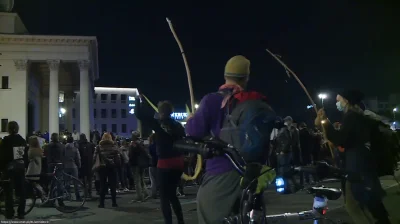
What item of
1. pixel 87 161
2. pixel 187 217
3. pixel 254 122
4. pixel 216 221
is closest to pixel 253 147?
pixel 254 122

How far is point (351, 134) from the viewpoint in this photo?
5.05m

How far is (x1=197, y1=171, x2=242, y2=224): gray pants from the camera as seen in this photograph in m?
3.21

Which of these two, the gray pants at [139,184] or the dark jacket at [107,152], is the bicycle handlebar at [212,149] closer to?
the dark jacket at [107,152]

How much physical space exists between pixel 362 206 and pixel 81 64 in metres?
50.6

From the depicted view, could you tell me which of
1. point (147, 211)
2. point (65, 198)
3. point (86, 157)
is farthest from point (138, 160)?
point (147, 211)

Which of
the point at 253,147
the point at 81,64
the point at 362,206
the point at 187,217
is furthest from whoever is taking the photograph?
the point at 81,64

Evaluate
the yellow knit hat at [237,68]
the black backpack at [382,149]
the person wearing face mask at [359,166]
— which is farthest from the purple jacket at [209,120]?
the black backpack at [382,149]

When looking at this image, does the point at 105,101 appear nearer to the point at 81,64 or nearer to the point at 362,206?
the point at 81,64

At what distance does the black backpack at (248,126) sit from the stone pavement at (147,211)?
252 inches

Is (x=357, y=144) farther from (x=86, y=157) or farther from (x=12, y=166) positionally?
(x=86, y=157)

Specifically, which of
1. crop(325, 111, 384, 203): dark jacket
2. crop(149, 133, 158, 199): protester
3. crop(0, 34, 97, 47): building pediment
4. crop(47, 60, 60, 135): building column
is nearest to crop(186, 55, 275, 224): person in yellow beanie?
crop(325, 111, 384, 203): dark jacket

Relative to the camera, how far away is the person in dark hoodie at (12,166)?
1003 cm

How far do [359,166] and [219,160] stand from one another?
2.28 metres

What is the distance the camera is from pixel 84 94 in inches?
2142
